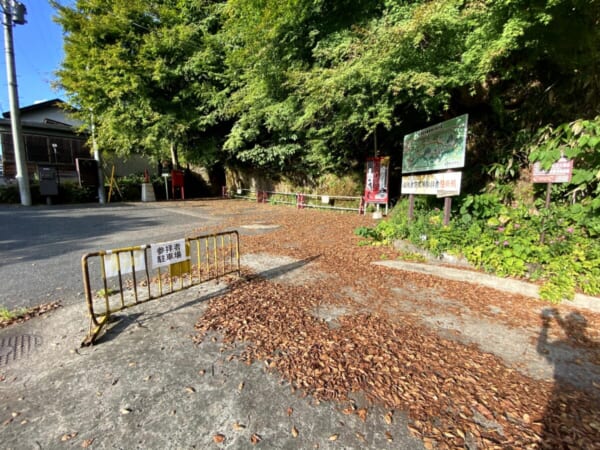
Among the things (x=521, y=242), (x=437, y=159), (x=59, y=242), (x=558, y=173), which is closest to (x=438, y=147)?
(x=437, y=159)

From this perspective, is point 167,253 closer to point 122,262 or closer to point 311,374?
point 122,262

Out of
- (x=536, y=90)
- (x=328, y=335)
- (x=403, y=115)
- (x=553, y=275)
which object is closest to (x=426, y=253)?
(x=553, y=275)

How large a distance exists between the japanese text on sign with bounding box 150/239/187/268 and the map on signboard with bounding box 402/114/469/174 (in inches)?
197

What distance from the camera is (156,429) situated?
183cm

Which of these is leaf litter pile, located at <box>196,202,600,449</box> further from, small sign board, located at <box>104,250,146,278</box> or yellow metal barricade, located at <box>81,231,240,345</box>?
small sign board, located at <box>104,250,146,278</box>

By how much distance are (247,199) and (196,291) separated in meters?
14.3

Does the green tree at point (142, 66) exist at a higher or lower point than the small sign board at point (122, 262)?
higher

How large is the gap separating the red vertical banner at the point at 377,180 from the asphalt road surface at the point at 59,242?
6063 mm

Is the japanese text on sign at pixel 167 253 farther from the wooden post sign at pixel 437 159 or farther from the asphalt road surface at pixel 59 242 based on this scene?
the wooden post sign at pixel 437 159

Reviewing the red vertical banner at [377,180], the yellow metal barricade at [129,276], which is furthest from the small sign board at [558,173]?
the red vertical banner at [377,180]

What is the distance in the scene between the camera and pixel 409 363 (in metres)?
2.47

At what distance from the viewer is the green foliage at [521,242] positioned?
3.79 metres

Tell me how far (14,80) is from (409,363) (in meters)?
20.0

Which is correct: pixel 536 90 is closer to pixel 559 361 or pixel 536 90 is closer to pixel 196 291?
pixel 559 361
